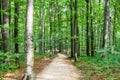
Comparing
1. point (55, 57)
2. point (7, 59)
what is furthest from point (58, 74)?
point (55, 57)

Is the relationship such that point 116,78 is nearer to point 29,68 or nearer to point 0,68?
point 29,68

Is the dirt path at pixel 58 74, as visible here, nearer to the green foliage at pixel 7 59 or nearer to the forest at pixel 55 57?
the forest at pixel 55 57

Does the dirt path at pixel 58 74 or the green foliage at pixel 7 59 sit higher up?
the green foliage at pixel 7 59

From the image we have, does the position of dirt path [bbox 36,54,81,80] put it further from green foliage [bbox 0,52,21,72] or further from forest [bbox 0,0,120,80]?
green foliage [bbox 0,52,21,72]

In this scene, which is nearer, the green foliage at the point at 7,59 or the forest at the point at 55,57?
the green foliage at the point at 7,59

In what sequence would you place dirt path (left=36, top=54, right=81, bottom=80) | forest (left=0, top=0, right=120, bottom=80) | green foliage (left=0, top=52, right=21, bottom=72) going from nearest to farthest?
Answer: green foliage (left=0, top=52, right=21, bottom=72)
forest (left=0, top=0, right=120, bottom=80)
dirt path (left=36, top=54, right=81, bottom=80)

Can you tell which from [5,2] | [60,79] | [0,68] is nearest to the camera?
[0,68]

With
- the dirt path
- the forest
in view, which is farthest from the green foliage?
the dirt path

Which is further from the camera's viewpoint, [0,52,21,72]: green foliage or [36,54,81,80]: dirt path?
[36,54,81,80]: dirt path

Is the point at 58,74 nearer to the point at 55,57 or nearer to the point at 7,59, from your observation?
the point at 7,59

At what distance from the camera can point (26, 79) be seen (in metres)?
9.75

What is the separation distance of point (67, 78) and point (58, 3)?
27.8 meters

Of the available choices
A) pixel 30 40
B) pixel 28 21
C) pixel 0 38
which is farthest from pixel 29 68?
pixel 0 38

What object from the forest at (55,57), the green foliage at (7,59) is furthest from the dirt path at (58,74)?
the green foliage at (7,59)
